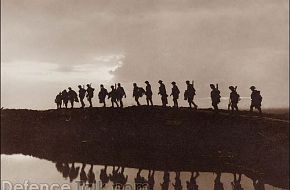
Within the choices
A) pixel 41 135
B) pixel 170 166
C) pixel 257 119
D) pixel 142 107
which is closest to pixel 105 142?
pixel 142 107

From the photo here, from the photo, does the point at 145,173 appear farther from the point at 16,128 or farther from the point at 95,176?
the point at 16,128

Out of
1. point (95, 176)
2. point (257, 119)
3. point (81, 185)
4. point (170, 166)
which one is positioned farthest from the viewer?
point (257, 119)

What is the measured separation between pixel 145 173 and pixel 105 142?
6.83 metres

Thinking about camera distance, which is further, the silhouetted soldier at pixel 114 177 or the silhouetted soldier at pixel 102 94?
the silhouetted soldier at pixel 102 94

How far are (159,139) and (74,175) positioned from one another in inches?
255

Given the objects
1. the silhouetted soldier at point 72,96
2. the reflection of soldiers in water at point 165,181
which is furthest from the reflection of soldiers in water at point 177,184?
the silhouetted soldier at point 72,96

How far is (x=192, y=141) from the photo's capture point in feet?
67.2

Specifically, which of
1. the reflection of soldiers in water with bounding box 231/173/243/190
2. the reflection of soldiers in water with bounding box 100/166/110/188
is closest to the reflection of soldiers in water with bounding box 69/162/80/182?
the reflection of soldiers in water with bounding box 100/166/110/188

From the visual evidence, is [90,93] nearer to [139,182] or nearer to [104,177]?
[104,177]

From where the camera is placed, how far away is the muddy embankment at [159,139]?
17.2 meters

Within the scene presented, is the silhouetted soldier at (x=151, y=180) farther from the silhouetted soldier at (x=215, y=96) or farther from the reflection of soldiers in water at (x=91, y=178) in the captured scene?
the silhouetted soldier at (x=215, y=96)

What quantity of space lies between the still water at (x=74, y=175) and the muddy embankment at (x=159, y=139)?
2.84 ft

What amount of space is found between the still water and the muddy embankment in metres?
0.87

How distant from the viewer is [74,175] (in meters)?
15.6
